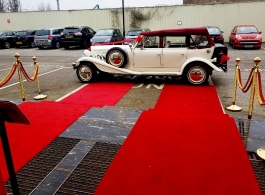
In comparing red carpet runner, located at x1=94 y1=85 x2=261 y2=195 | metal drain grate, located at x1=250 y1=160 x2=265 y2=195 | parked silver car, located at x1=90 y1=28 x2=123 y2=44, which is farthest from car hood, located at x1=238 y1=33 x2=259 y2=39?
metal drain grate, located at x1=250 y1=160 x2=265 y2=195

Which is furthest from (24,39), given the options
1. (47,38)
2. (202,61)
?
(202,61)

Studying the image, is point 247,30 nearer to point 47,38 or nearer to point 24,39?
point 47,38

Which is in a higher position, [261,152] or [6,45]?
[6,45]

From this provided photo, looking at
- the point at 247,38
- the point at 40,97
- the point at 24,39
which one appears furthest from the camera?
the point at 24,39

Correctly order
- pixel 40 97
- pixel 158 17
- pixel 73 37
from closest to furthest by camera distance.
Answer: pixel 40 97 → pixel 73 37 → pixel 158 17

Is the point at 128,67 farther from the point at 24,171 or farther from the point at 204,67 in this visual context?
the point at 24,171

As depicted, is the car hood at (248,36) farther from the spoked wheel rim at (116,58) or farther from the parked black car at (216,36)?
the spoked wheel rim at (116,58)

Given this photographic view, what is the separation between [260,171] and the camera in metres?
3.00

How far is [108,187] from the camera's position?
2.71 m

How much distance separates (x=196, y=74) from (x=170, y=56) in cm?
94

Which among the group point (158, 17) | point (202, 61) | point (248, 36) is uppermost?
point (158, 17)

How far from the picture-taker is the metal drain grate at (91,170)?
2.74 meters

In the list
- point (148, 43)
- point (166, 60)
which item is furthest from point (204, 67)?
point (148, 43)

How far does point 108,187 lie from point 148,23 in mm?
23029
